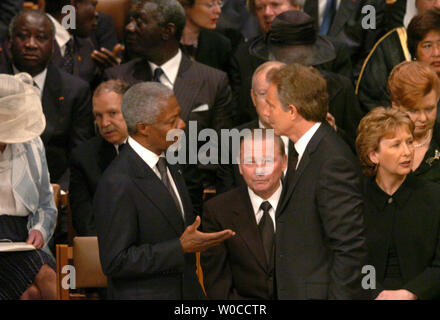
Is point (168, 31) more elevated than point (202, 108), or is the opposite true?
point (168, 31)

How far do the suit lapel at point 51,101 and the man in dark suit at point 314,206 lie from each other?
83.3 inches

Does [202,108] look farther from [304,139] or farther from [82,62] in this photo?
[304,139]

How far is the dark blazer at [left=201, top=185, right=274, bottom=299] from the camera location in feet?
14.4

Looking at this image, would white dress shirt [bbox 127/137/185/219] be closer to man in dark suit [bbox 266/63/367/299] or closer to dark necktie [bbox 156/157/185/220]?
dark necktie [bbox 156/157/185/220]

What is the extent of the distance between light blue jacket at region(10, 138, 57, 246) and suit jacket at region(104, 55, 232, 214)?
1013 millimetres

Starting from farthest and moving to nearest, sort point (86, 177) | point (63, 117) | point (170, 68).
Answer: point (63, 117), point (170, 68), point (86, 177)

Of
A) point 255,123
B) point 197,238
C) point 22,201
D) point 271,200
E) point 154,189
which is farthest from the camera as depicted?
point 255,123

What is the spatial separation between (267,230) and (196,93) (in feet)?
5.30

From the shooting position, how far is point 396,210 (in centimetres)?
456

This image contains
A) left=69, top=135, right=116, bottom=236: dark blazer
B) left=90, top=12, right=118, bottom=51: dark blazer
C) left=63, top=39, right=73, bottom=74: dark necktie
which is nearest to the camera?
left=69, top=135, right=116, bottom=236: dark blazer

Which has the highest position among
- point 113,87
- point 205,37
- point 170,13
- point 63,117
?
point 170,13

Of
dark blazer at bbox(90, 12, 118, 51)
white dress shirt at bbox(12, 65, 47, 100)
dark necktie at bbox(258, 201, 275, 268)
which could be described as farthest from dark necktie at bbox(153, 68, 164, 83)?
dark necktie at bbox(258, 201, 275, 268)

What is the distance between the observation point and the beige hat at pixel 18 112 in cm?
491

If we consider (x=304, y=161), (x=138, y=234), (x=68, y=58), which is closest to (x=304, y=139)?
(x=304, y=161)
